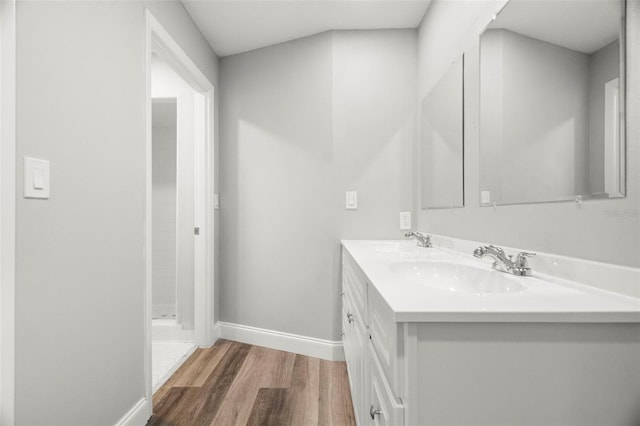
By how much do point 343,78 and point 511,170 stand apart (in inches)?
57.5

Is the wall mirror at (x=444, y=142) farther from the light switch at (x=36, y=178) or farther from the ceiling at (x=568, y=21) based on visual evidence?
the light switch at (x=36, y=178)

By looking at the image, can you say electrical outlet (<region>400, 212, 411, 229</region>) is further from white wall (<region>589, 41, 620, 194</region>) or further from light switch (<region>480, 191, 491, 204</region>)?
white wall (<region>589, 41, 620, 194</region>)

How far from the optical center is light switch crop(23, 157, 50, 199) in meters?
0.91

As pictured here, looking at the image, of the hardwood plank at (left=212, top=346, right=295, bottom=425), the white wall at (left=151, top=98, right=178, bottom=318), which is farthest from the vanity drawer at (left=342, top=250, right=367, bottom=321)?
the white wall at (left=151, top=98, right=178, bottom=318)

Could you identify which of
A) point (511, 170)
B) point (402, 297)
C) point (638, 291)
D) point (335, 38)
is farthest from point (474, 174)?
point (335, 38)

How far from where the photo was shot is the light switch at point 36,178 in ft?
3.00

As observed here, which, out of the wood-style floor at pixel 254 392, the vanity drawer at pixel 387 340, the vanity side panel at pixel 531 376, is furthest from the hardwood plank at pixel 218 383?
the vanity side panel at pixel 531 376

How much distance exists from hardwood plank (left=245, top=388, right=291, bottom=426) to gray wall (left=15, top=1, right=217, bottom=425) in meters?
0.60

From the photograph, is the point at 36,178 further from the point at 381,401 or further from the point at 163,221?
the point at 163,221

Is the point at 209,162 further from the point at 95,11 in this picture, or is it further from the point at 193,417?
the point at 193,417

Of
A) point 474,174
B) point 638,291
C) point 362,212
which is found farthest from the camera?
point 362,212

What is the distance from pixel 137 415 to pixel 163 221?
231 cm

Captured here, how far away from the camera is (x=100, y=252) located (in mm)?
1218

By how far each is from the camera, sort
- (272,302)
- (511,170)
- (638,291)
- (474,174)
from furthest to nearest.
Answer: (272,302)
(474,174)
(511,170)
(638,291)
